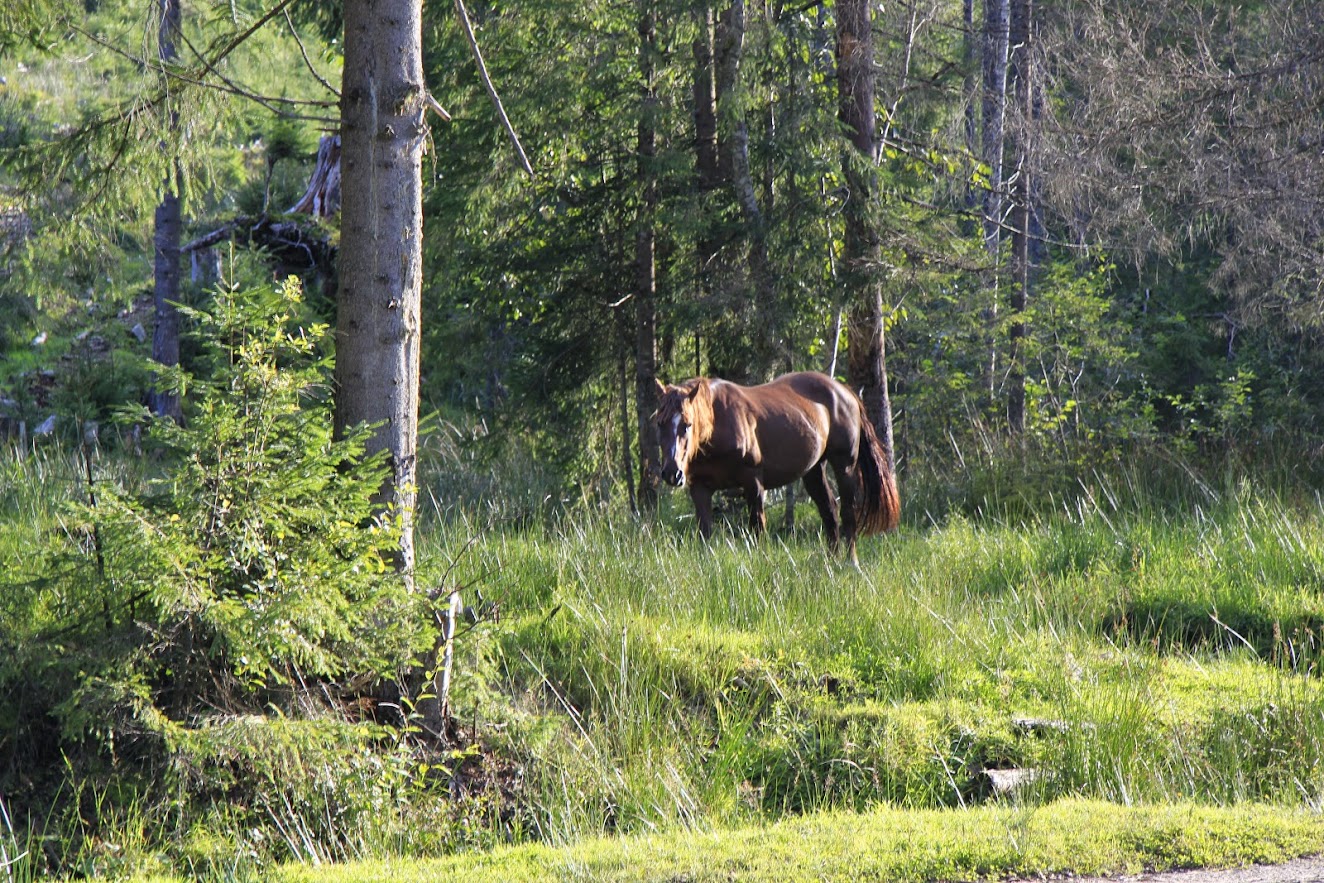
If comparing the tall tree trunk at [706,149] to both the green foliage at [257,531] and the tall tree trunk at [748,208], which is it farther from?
the green foliage at [257,531]

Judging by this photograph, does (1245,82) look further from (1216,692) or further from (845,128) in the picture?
(1216,692)

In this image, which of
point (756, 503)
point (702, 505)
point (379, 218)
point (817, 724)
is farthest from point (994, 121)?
point (379, 218)

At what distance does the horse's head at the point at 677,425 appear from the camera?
9.14 meters

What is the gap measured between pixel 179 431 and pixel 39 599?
138 centimetres

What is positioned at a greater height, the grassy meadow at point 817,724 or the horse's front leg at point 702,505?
the horse's front leg at point 702,505

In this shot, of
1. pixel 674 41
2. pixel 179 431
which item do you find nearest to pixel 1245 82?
pixel 674 41

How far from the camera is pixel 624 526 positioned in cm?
1041

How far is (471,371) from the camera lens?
1441 centimetres

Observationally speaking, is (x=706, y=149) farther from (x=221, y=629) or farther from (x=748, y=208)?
(x=221, y=629)

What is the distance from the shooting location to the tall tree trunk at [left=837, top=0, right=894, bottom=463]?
11.4 m

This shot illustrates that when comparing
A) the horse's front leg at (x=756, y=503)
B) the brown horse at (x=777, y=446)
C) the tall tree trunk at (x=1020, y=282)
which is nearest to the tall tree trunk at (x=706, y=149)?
the brown horse at (x=777, y=446)

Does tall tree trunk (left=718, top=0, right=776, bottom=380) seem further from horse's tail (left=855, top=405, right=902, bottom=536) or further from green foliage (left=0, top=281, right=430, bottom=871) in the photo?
green foliage (left=0, top=281, right=430, bottom=871)

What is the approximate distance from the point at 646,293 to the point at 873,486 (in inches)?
139

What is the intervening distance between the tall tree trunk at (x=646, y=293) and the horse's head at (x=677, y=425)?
2.87 m
